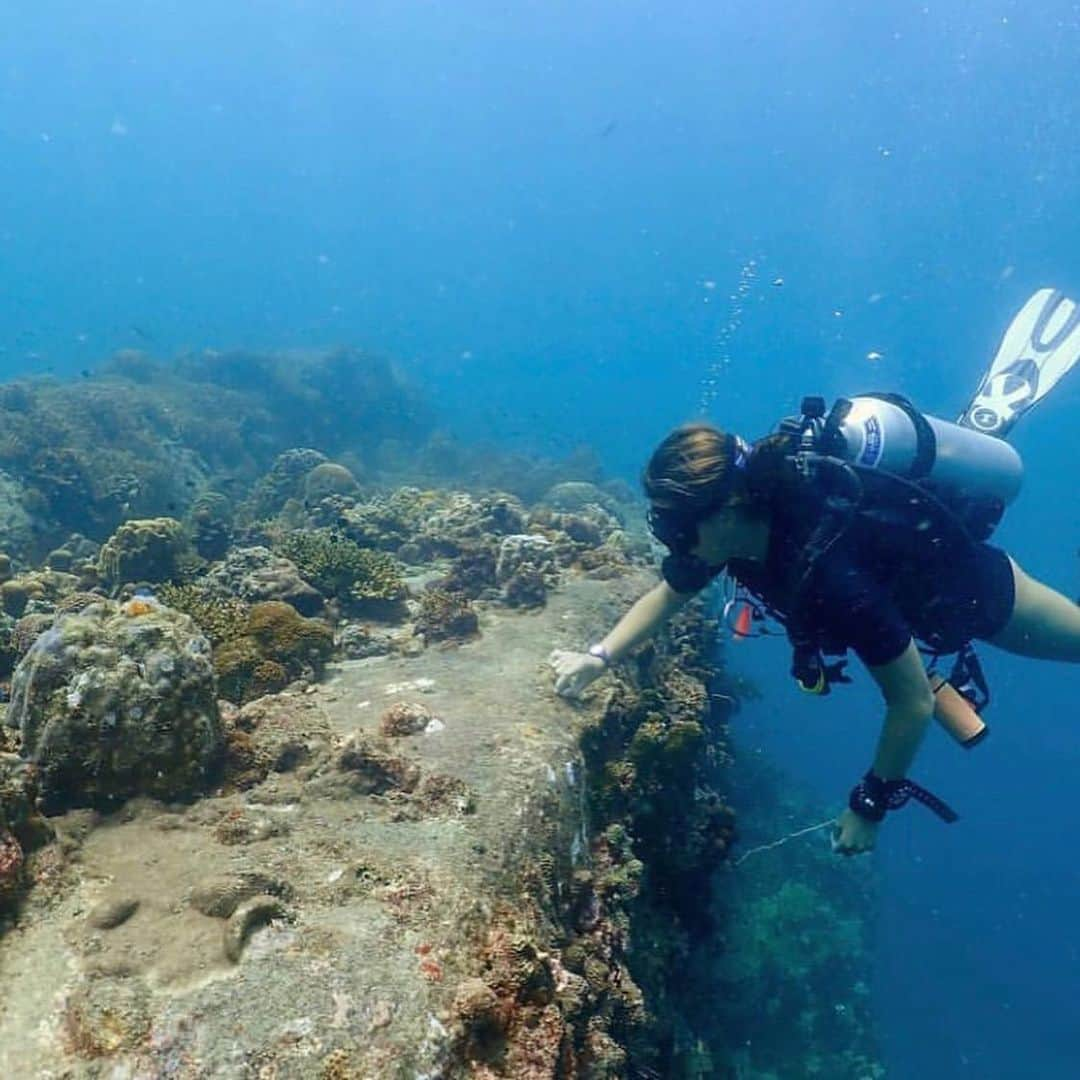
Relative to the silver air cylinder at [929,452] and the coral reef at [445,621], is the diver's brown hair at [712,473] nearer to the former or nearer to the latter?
the silver air cylinder at [929,452]

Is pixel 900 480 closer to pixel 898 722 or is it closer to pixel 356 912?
pixel 898 722

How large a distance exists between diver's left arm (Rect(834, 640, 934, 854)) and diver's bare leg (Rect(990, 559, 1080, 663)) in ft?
6.05

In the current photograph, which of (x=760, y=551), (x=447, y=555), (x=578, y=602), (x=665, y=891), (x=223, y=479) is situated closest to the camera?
(x=760, y=551)

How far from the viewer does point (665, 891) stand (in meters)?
6.81

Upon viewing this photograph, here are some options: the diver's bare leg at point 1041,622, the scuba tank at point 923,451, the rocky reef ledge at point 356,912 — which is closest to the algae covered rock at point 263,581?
the rocky reef ledge at point 356,912

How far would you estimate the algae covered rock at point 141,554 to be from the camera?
8.93 metres

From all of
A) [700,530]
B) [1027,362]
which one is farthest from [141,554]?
[1027,362]

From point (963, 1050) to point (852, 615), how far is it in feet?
99.7

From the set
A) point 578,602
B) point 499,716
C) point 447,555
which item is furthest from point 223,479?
point 499,716

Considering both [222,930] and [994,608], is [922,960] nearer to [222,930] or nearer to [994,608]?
[994,608]

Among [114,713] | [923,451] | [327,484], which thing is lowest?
[327,484]

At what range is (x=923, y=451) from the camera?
4984 mm

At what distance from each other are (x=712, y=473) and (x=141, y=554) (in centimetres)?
754

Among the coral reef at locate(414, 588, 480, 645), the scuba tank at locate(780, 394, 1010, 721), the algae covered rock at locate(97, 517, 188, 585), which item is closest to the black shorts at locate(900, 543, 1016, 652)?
the scuba tank at locate(780, 394, 1010, 721)
